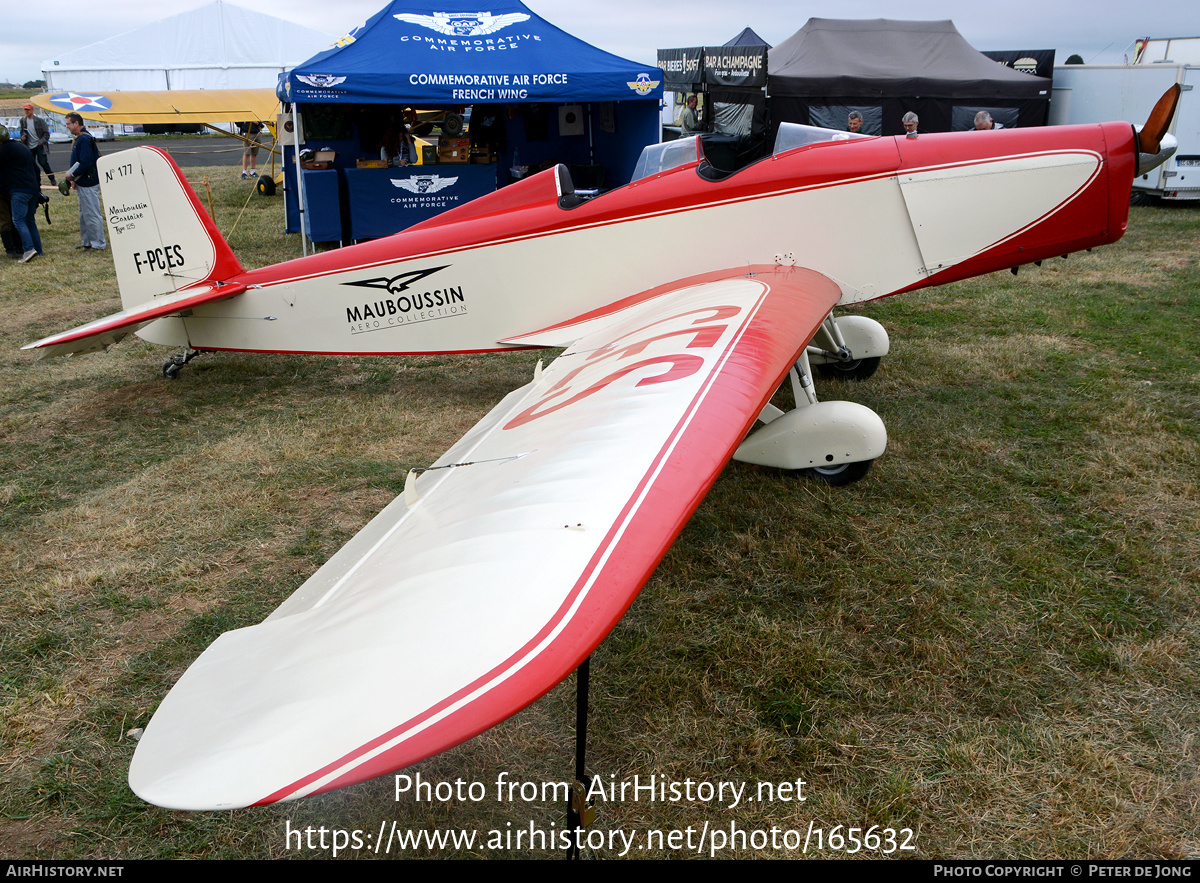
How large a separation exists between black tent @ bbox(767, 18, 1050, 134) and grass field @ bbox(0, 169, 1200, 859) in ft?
33.2

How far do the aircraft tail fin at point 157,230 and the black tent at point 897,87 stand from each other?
11575mm

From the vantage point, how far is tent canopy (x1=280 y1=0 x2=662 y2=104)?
31.9ft

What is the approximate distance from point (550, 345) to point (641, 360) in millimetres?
1861

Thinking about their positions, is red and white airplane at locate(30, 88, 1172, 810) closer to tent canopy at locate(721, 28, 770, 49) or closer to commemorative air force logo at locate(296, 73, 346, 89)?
commemorative air force logo at locate(296, 73, 346, 89)

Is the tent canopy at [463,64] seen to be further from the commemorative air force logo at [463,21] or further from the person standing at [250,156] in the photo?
the person standing at [250,156]

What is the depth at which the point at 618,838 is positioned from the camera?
2.26 meters

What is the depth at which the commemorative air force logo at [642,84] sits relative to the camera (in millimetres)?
10789

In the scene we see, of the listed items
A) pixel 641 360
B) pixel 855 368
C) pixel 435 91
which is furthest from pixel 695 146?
pixel 435 91

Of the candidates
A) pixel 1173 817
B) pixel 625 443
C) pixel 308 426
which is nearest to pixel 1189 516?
pixel 1173 817

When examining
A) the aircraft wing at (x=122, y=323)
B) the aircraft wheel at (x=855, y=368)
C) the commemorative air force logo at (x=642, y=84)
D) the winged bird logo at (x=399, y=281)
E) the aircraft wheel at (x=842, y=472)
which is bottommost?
Result: the aircraft wheel at (x=842, y=472)

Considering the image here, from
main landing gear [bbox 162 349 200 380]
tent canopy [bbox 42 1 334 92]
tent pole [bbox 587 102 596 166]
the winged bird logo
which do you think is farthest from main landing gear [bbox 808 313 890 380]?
tent canopy [bbox 42 1 334 92]

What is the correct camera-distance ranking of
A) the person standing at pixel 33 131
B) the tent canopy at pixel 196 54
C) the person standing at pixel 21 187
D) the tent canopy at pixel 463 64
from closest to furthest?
the tent canopy at pixel 463 64 → the person standing at pixel 21 187 → the person standing at pixel 33 131 → the tent canopy at pixel 196 54

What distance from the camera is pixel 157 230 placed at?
5.77m

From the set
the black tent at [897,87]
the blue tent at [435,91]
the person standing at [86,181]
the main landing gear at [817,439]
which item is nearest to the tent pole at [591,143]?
the blue tent at [435,91]
